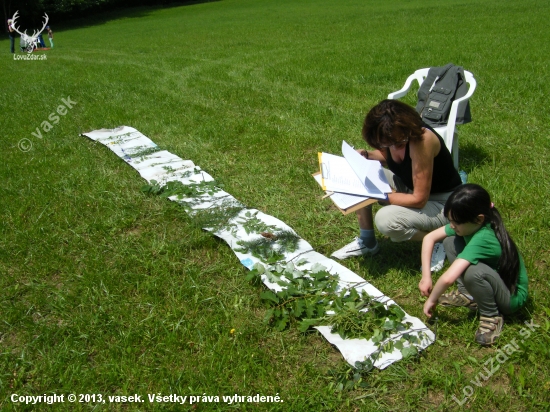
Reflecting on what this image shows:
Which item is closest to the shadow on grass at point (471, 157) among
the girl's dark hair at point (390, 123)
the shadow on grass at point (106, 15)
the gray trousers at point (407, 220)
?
the gray trousers at point (407, 220)

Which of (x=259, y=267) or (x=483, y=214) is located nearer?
(x=483, y=214)

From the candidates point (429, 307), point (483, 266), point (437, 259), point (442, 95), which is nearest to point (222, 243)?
point (437, 259)

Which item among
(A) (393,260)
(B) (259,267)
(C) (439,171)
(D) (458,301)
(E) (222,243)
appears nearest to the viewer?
(D) (458,301)

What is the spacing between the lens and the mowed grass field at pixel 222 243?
2.54 m

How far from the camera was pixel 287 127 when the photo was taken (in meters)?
6.36

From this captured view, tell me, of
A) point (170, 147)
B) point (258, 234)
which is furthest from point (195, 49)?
point (258, 234)

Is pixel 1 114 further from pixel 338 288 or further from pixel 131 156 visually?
pixel 338 288

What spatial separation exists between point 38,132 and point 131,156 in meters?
2.13

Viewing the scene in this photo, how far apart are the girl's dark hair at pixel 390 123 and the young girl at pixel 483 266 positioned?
0.56 metres

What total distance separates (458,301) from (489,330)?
291 mm

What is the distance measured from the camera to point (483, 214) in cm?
257

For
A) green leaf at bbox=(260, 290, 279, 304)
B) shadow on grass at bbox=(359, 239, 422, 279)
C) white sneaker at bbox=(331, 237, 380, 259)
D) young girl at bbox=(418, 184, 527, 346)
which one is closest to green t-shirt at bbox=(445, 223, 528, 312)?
young girl at bbox=(418, 184, 527, 346)

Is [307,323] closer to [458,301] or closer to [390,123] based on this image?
[458,301]

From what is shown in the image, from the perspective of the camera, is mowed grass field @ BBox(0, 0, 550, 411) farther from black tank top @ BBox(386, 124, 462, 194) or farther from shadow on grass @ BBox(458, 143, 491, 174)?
black tank top @ BBox(386, 124, 462, 194)
